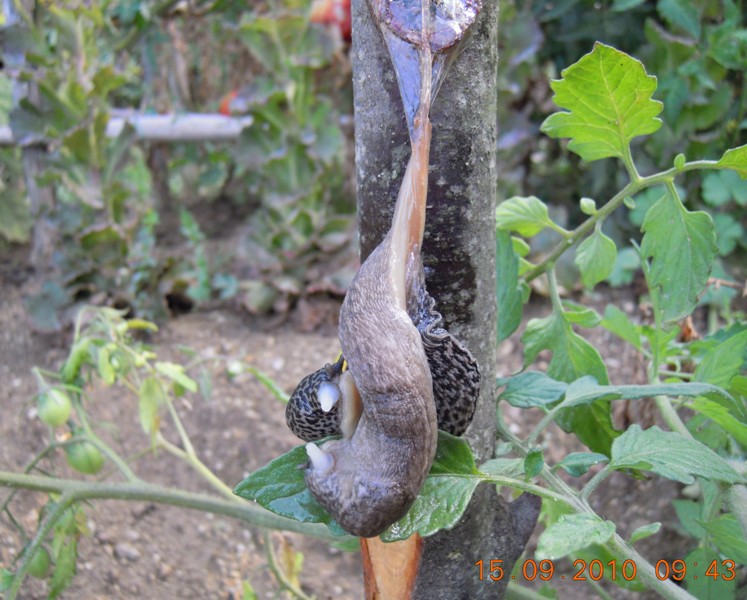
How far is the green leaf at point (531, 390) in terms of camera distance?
1.96 feet

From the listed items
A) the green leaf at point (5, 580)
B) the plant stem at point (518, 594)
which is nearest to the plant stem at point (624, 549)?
the plant stem at point (518, 594)

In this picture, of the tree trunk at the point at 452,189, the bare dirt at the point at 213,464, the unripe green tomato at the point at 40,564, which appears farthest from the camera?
the bare dirt at the point at 213,464

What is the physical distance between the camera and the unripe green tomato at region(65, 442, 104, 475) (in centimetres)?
89

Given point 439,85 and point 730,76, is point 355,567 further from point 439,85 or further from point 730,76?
point 730,76

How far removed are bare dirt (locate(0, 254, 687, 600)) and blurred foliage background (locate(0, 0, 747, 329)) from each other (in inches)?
4.4

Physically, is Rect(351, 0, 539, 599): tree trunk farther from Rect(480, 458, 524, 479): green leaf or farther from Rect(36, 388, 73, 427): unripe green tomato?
Rect(36, 388, 73, 427): unripe green tomato

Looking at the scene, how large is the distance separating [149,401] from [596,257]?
63 cm

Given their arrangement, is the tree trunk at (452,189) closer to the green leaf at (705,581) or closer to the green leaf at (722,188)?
the green leaf at (705,581)

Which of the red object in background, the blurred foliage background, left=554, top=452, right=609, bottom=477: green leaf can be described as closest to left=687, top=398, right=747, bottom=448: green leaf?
left=554, top=452, right=609, bottom=477: green leaf

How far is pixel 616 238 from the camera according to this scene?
6.00ft

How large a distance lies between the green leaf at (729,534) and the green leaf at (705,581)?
2.5 inches

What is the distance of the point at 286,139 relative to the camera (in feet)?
5.95

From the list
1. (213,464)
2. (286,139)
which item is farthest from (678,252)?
(286,139)

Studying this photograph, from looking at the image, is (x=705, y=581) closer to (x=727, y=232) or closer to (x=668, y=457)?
(x=668, y=457)
